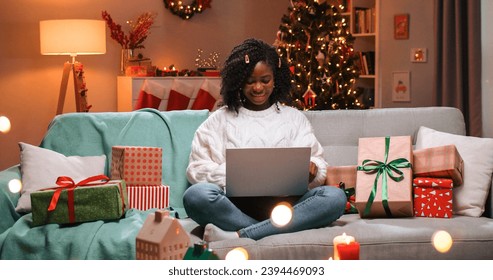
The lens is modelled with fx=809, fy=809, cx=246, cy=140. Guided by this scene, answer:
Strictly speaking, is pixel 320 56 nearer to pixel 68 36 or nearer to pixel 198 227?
pixel 68 36

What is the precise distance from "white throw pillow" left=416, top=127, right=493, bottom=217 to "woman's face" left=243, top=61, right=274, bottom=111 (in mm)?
710

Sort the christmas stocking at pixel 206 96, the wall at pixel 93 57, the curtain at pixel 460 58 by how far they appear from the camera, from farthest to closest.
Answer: the christmas stocking at pixel 206 96 < the wall at pixel 93 57 < the curtain at pixel 460 58

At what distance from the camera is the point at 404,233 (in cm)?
275

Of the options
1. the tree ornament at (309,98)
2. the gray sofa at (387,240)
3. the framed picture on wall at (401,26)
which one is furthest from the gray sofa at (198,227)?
the framed picture on wall at (401,26)

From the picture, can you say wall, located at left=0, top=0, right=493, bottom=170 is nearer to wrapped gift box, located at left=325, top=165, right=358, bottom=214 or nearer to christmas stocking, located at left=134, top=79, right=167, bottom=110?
christmas stocking, located at left=134, top=79, right=167, bottom=110

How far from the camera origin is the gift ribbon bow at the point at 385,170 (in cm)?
300

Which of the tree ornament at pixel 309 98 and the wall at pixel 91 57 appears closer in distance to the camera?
the tree ornament at pixel 309 98

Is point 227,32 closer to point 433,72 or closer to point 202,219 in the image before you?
point 433,72

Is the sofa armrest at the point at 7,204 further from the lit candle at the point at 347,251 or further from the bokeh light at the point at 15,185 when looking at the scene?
the lit candle at the point at 347,251

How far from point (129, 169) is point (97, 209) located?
31cm

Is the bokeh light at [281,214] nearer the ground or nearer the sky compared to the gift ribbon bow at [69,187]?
nearer the ground

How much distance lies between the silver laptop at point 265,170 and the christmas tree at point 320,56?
Answer: 7.87ft

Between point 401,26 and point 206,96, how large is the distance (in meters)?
1.62

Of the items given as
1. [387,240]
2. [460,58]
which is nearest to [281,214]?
[387,240]
